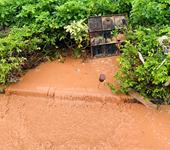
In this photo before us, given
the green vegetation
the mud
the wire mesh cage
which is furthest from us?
the wire mesh cage

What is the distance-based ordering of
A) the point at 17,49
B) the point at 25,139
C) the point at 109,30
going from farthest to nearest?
the point at 109,30, the point at 17,49, the point at 25,139

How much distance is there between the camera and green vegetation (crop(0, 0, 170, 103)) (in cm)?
460

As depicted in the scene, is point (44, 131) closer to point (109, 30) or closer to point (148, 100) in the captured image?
point (148, 100)

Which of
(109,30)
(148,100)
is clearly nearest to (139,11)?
(109,30)

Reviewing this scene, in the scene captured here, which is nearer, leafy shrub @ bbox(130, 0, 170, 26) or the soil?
the soil

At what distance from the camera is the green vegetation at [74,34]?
15.1ft

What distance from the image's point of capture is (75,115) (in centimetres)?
460

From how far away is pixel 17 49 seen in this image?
5152 millimetres

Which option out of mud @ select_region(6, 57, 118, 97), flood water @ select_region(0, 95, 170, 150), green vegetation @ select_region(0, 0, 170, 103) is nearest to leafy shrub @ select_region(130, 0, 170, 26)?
green vegetation @ select_region(0, 0, 170, 103)

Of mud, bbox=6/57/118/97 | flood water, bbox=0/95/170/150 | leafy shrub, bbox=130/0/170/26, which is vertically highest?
leafy shrub, bbox=130/0/170/26

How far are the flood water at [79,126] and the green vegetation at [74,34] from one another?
13.2 inches

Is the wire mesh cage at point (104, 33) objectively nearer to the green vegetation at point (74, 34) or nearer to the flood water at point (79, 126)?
the green vegetation at point (74, 34)

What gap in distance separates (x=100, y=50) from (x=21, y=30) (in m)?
1.24

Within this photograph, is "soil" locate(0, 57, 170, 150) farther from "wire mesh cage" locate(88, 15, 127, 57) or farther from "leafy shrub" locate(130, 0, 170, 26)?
"leafy shrub" locate(130, 0, 170, 26)
